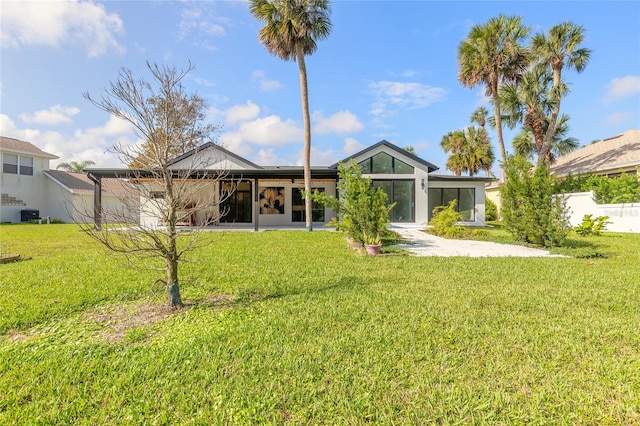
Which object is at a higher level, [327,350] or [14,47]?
[14,47]

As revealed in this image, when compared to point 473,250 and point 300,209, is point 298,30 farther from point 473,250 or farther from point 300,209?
point 473,250

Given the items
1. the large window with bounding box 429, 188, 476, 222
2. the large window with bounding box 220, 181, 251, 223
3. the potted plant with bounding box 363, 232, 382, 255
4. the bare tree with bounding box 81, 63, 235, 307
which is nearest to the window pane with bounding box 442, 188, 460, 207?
the large window with bounding box 429, 188, 476, 222

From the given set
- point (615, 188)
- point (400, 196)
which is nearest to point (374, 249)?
point (400, 196)

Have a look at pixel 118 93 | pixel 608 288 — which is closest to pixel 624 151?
pixel 608 288

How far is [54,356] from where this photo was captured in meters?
2.83

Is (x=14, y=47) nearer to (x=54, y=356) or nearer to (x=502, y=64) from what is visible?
(x=54, y=356)

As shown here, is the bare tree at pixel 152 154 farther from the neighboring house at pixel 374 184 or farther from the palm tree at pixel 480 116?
the palm tree at pixel 480 116

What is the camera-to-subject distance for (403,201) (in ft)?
54.5

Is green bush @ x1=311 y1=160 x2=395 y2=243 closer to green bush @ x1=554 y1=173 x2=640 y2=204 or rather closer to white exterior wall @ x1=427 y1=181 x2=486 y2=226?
white exterior wall @ x1=427 y1=181 x2=486 y2=226

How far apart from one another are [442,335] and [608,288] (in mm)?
3919

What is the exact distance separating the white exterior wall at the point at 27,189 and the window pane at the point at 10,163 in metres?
0.27

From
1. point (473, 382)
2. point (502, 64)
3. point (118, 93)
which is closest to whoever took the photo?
point (473, 382)

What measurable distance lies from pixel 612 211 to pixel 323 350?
18.5 metres

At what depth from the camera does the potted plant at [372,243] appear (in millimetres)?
8250
